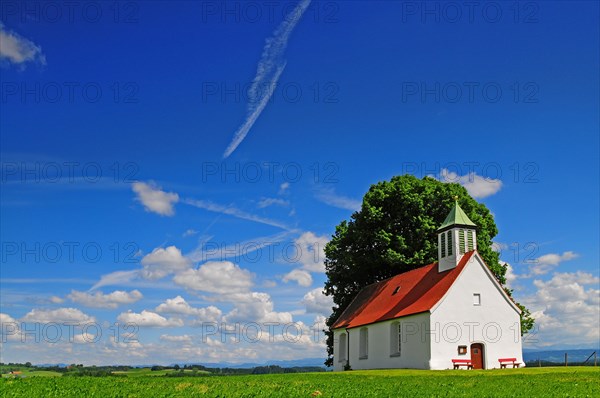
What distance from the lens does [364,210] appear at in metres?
53.8

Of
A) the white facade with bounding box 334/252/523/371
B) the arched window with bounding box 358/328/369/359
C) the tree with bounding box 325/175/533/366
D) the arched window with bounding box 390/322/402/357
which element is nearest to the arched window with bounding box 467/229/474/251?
the white facade with bounding box 334/252/523/371

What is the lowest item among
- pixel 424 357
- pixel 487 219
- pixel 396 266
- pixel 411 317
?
pixel 424 357

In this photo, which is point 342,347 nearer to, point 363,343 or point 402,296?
point 363,343

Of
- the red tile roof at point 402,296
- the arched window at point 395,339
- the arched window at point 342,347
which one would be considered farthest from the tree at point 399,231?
the arched window at point 395,339

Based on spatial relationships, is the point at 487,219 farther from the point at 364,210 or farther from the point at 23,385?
the point at 23,385

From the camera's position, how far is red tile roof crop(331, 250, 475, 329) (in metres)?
41.3

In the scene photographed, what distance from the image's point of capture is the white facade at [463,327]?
129 ft

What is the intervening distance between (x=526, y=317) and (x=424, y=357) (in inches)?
696

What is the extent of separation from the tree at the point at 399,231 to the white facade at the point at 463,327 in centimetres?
909

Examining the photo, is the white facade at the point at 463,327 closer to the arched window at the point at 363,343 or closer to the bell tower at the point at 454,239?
the bell tower at the point at 454,239

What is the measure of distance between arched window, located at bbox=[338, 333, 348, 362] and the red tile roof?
3.78ft

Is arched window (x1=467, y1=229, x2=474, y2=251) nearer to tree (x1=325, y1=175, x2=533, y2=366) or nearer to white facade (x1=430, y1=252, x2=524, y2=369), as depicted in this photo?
white facade (x1=430, y1=252, x2=524, y2=369)

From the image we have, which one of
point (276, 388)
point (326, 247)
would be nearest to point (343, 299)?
point (326, 247)

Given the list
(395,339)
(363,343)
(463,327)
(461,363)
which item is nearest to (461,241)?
(463,327)
